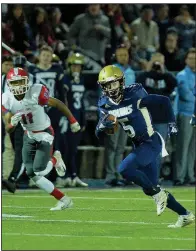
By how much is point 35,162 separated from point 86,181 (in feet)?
11.9

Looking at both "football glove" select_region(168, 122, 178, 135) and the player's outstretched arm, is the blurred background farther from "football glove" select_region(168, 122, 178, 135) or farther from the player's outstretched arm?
"football glove" select_region(168, 122, 178, 135)

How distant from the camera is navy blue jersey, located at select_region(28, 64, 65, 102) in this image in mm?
12531

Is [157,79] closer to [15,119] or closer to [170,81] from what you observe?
[170,81]

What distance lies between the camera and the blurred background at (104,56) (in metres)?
12.9

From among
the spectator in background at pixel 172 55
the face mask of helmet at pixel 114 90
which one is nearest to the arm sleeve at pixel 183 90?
the spectator in background at pixel 172 55

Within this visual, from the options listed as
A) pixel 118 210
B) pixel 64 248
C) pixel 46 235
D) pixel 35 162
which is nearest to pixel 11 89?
pixel 35 162

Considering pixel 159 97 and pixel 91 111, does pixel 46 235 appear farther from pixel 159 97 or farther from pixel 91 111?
pixel 91 111

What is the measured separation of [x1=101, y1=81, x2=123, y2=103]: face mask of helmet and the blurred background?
3.32 metres

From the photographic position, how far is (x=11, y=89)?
10.5 meters

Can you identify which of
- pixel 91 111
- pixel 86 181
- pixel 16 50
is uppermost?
pixel 16 50

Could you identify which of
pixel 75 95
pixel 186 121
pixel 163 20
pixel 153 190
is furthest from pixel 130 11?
pixel 153 190

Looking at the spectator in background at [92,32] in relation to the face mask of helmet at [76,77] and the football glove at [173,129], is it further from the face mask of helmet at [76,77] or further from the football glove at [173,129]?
the football glove at [173,129]

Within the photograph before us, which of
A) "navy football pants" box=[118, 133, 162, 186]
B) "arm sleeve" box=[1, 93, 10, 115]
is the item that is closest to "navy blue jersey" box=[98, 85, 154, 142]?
"navy football pants" box=[118, 133, 162, 186]

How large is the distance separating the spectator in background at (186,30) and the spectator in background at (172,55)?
0.59 meters
